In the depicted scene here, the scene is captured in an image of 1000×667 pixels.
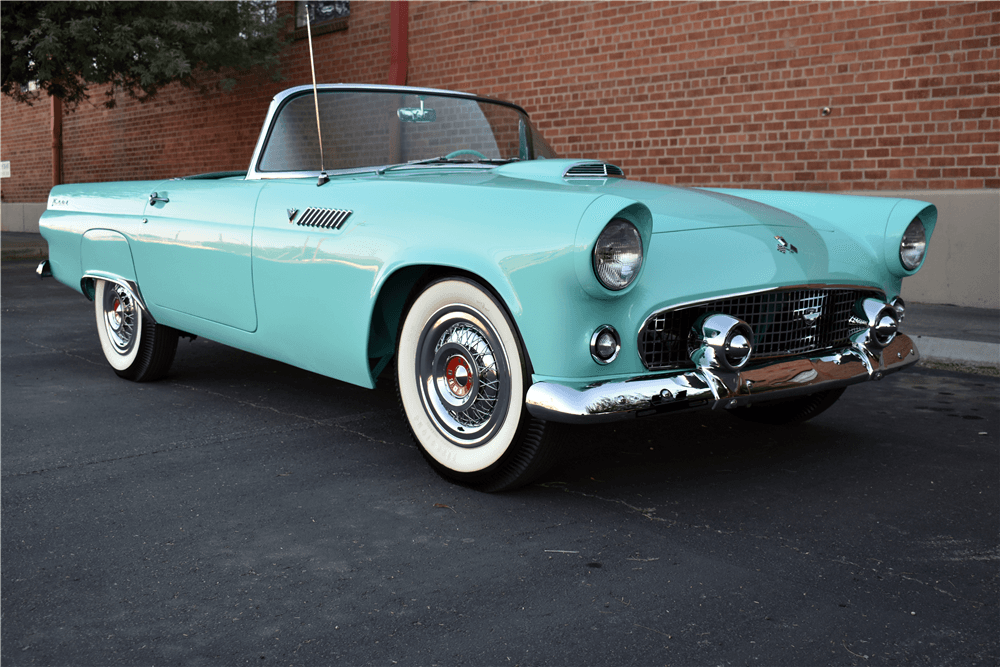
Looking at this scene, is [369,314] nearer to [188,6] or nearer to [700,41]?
[700,41]

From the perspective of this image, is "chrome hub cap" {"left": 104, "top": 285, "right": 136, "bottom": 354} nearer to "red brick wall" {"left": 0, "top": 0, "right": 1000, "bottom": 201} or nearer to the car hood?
the car hood

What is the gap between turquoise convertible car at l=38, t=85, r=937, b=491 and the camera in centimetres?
269

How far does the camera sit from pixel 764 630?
2102 mm

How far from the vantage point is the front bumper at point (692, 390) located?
8.52ft

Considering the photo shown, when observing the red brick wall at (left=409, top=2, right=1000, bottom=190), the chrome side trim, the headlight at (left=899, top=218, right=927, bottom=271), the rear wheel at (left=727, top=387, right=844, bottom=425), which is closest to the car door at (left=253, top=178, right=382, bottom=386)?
the chrome side trim

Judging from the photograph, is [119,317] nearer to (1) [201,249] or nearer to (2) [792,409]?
(1) [201,249]

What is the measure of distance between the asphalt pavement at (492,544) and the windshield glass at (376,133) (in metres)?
1.17

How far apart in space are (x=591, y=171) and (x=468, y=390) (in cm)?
119

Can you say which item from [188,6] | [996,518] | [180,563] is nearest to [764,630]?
[996,518]

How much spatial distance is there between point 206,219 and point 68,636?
2.39m

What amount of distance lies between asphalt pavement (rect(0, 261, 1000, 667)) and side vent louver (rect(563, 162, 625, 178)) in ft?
3.54

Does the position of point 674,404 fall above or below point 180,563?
above

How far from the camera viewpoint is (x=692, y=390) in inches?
106

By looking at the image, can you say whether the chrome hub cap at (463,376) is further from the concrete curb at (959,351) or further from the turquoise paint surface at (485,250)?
the concrete curb at (959,351)
